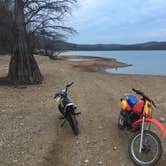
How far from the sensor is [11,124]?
6.73m

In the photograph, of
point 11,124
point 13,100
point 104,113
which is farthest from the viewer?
point 13,100

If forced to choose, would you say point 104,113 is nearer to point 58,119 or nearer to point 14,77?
point 58,119

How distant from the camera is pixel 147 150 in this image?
477 cm

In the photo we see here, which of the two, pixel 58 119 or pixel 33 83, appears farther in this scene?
pixel 33 83

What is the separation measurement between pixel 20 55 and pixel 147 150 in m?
9.63

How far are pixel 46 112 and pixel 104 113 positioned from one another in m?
→ 1.55

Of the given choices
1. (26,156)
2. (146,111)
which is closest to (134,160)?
(146,111)

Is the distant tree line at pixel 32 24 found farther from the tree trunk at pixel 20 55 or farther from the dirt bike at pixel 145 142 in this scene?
the dirt bike at pixel 145 142

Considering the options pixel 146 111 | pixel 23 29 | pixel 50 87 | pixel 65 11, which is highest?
pixel 65 11

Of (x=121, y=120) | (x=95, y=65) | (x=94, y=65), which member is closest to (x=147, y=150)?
(x=121, y=120)

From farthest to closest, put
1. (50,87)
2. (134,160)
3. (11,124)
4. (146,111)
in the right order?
1. (50,87)
2. (11,124)
3. (146,111)
4. (134,160)

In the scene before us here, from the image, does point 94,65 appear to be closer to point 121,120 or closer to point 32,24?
point 32,24

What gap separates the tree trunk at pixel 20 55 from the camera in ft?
43.1

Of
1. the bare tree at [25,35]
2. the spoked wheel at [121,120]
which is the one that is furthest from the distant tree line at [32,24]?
the spoked wheel at [121,120]
